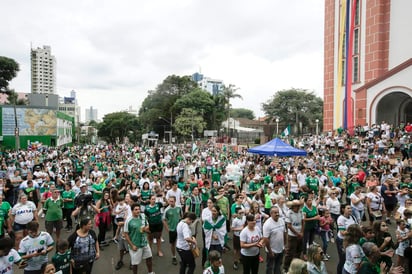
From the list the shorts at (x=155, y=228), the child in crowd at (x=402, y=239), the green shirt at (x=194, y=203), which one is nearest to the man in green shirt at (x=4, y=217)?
the shorts at (x=155, y=228)

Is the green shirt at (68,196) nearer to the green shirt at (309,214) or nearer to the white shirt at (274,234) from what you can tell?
the white shirt at (274,234)

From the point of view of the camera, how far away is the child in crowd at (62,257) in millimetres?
4449

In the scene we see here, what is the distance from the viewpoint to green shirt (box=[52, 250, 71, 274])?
14.6 ft

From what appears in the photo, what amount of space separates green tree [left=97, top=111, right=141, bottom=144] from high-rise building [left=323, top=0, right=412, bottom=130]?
185 feet

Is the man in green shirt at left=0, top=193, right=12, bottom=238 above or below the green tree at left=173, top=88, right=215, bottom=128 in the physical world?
below

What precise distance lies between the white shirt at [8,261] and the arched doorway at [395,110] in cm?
2922

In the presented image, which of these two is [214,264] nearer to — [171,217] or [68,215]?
[171,217]

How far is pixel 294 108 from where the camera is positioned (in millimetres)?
58562

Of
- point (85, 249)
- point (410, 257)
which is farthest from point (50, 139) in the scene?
point (410, 257)

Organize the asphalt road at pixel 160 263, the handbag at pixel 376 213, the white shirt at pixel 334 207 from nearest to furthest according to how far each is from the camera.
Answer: the asphalt road at pixel 160 263
the white shirt at pixel 334 207
the handbag at pixel 376 213

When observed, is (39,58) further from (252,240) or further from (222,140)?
(252,240)

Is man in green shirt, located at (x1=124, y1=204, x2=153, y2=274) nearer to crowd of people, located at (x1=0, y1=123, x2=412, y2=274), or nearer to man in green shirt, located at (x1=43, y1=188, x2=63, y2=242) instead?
crowd of people, located at (x1=0, y1=123, x2=412, y2=274)

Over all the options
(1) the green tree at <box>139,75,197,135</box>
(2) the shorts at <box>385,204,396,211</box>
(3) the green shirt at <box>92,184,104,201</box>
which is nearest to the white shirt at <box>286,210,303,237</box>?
(2) the shorts at <box>385,204,396,211</box>

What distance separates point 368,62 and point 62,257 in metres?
31.3
